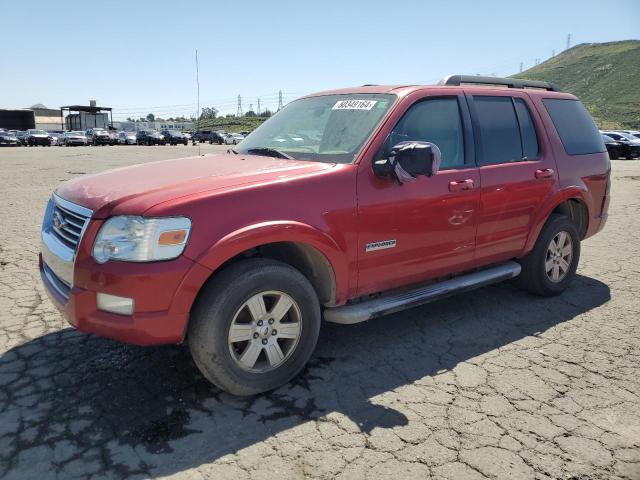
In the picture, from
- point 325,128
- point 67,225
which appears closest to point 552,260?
point 325,128

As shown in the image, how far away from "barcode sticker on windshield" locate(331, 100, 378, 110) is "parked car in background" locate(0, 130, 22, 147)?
47094 millimetres

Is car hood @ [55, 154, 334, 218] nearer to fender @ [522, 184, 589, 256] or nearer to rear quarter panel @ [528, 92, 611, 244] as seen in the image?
fender @ [522, 184, 589, 256]

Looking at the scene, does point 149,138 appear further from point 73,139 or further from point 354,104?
point 354,104

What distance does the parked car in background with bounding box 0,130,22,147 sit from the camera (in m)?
42.6

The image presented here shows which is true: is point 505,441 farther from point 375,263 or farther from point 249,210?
point 249,210

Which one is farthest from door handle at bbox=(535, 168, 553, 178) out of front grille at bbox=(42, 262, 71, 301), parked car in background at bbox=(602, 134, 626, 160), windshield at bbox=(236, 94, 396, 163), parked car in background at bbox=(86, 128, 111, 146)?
parked car in background at bbox=(86, 128, 111, 146)

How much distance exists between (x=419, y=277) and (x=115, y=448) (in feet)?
7.60

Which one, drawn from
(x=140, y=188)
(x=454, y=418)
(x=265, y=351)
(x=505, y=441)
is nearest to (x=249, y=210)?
(x=140, y=188)

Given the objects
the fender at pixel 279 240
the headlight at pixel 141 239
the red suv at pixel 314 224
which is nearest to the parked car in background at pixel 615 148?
the red suv at pixel 314 224

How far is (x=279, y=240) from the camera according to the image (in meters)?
3.00

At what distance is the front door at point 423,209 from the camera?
344cm

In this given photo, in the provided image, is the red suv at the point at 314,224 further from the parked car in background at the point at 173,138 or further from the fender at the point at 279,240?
the parked car in background at the point at 173,138

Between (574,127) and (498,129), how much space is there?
1.25 m

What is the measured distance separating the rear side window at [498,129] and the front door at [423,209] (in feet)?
0.60
